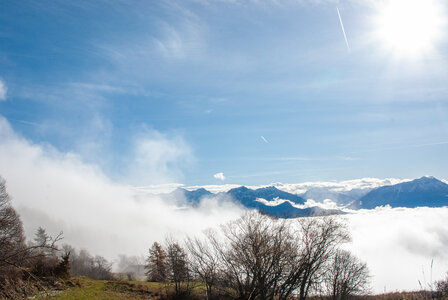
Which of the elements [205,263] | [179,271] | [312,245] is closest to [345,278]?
[312,245]

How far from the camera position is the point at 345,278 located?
55.4 m

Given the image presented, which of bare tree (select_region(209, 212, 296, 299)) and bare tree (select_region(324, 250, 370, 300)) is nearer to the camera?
bare tree (select_region(209, 212, 296, 299))

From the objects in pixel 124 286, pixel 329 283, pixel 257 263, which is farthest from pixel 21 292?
pixel 329 283

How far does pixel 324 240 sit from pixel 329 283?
24241mm

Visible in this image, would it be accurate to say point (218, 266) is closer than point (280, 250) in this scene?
No

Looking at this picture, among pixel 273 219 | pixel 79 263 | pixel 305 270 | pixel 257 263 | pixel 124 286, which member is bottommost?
pixel 79 263

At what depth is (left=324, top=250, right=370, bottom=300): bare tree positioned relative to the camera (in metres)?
52.3

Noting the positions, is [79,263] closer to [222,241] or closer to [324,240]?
[222,241]

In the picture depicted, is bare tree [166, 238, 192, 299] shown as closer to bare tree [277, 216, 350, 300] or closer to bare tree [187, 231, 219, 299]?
bare tree [187, 231, 219, 299]

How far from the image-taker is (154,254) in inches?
2581

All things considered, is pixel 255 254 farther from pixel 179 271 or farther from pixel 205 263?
pixel 179 271

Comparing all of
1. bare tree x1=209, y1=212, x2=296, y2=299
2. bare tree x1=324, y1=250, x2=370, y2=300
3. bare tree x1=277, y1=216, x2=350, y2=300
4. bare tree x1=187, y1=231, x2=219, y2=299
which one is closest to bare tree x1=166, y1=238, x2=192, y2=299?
bare tree x1=187, y1=231, x2=219, y2=299

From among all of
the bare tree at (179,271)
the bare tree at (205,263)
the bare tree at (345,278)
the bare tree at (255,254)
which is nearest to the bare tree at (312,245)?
the bare tree at (255,254)

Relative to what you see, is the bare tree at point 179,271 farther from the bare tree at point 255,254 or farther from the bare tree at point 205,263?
the bare tree at point 255,254
